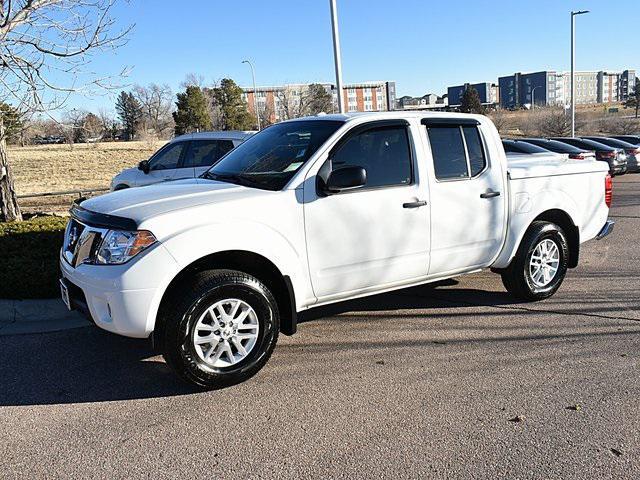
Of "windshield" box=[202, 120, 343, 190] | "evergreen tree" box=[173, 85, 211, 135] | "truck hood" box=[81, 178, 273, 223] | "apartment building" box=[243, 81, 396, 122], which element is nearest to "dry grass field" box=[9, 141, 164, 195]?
"evergreen tree" box=[173, 85, 211, 135]

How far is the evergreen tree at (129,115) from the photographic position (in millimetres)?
70500

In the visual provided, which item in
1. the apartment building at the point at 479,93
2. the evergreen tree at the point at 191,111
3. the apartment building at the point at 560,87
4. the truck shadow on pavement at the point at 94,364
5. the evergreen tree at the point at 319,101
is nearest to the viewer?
the truck shadow on pavement at the point at 94,364

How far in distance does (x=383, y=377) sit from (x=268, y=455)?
1225 millimetres

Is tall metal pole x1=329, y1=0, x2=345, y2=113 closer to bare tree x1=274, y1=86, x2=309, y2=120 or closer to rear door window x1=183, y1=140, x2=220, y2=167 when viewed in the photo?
rear door window x1=183, y1=140, x2=220, y2=167

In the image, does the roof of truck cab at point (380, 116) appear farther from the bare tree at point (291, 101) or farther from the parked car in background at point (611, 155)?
the bare tree at point (291, 101)

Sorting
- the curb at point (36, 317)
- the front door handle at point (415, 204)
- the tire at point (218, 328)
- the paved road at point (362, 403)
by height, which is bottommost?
the paved road at point (362, 403)

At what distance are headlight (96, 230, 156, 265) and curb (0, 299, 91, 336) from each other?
182 cm

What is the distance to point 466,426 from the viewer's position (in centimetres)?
340

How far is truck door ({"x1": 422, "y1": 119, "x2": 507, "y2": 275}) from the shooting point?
16.3 ft

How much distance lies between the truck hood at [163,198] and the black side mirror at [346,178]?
1.57ft

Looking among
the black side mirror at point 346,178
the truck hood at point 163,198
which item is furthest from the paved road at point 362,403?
the black side mirror at point 346,178

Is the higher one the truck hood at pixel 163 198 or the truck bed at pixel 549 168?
the truck hood at pixel 163 198

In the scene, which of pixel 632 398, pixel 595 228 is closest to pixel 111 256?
pixel 632 398

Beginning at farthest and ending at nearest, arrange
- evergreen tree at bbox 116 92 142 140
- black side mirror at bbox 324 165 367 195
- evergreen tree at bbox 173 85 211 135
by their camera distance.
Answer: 1. evergreen tree at bbox 116 92 142 140
2. evergreen tree at bbox 173 85 211 135
3. black side mirror at bbox 324 165 367 195
